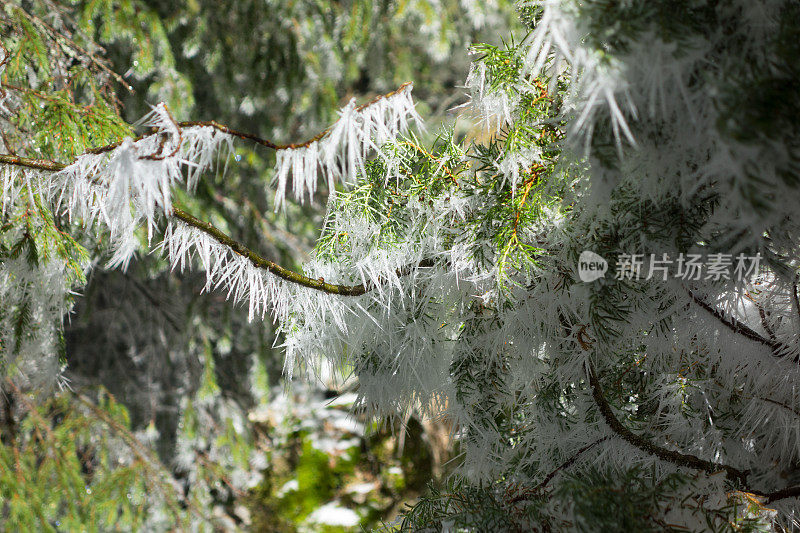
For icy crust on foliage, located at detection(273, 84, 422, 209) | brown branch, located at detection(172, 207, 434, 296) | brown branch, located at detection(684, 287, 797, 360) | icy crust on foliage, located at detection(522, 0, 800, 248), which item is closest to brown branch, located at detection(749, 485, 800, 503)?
brown branch, located at detection(684, 287, 797, 360)

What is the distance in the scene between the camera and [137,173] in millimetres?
639

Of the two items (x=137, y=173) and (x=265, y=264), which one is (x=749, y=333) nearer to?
(x=265, y=264)

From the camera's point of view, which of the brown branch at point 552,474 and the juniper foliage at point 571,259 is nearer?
the juniper foliage at point 571,259

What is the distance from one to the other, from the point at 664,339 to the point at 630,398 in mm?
141

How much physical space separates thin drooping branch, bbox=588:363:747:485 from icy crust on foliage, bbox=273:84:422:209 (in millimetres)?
481

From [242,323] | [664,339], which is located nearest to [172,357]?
[242,323]

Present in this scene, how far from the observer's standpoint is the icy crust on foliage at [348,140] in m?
0.79

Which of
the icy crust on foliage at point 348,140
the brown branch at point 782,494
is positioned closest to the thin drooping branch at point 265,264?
the icy crust on foliage at point 348,140

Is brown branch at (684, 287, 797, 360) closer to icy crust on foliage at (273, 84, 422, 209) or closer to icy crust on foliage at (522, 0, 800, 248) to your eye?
icy crust on foliage at (522, 0, 800, 248)

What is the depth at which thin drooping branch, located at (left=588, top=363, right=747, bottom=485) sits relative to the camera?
0.78 m

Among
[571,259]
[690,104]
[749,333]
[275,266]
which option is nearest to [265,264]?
[275,266]

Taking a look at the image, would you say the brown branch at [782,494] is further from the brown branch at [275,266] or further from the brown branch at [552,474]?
the brown branch at [275,266]

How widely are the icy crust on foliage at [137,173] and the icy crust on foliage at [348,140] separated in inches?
4.3

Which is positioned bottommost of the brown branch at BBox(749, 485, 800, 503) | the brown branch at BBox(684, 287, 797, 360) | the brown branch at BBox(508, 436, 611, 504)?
the brown branch at BBox(749, 485, 800, 503)
